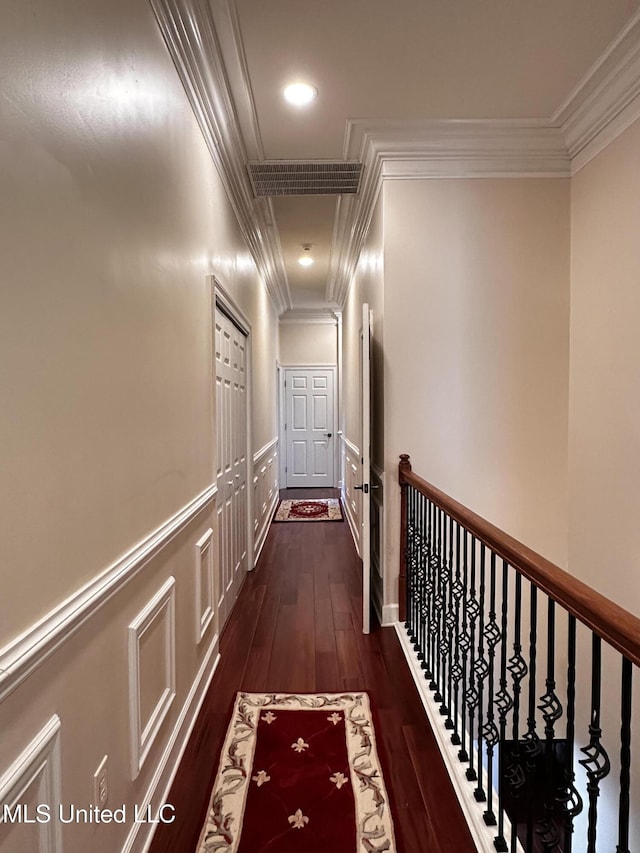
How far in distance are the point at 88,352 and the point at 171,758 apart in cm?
152

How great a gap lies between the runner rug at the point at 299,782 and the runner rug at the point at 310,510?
3556mm

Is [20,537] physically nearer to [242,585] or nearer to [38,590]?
[38,590]

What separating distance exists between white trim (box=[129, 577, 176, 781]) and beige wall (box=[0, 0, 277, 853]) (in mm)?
39

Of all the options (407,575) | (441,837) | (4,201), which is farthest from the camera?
(407,575)

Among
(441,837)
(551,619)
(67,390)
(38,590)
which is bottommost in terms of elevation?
(441,837)

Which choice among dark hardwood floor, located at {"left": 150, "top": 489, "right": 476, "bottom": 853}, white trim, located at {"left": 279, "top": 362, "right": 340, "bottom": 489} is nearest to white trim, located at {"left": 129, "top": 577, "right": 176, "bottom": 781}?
dark hardwood floor, located at {"left": 150, "top": 489, "right": 476, "bottom": 853}

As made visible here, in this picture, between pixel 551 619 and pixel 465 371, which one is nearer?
pixel 551 619

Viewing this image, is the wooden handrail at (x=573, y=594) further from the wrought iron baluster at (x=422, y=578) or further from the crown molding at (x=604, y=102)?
the crown molding at (x=604, y=102)

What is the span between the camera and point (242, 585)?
11.6 feet

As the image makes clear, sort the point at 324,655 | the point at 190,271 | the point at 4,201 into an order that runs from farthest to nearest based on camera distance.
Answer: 1. the point at 324,655
2. the point at 190,271
3. the point at 4,201

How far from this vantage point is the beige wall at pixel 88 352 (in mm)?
840

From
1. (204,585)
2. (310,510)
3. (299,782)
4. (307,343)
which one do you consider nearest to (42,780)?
(299,782)

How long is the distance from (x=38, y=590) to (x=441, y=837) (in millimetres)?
1472

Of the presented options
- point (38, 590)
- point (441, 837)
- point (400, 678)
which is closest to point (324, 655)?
point (400, 678)
